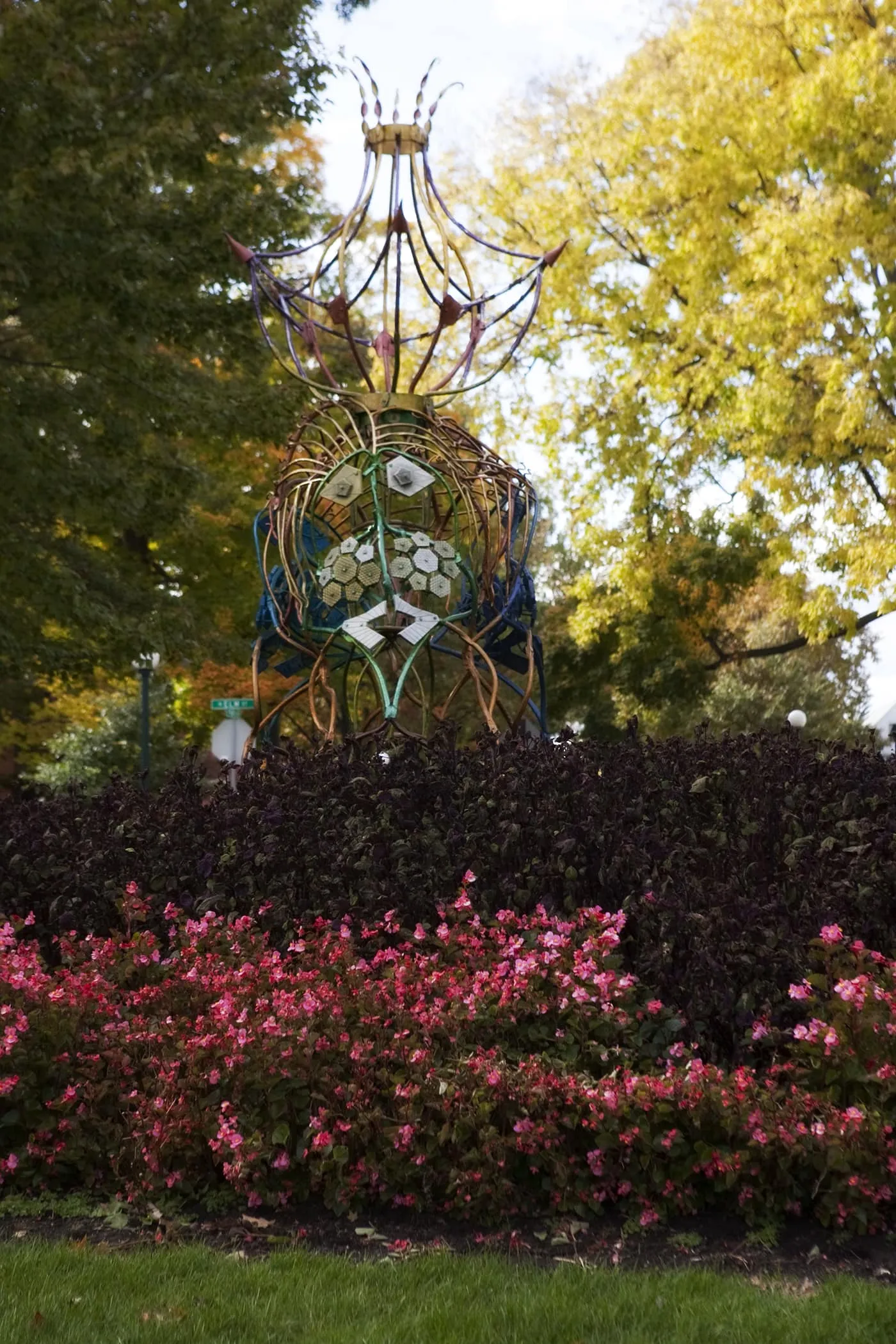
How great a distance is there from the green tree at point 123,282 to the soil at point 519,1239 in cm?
1003

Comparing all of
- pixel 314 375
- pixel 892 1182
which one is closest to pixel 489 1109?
pixel 892 1182

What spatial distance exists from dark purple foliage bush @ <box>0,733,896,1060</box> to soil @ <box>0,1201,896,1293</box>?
0.83m

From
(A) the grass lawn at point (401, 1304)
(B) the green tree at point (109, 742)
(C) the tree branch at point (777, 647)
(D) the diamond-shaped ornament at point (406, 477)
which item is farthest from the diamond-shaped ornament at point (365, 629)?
(B) the green tree at point (109, 742)

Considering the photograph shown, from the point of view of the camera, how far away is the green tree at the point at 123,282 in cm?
1291

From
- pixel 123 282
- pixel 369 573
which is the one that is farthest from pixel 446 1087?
pixel 123 282

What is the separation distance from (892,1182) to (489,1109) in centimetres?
133

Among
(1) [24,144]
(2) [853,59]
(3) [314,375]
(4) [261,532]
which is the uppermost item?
(2) [853,59]

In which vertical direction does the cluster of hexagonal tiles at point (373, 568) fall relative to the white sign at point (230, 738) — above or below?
below

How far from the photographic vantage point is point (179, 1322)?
12.7 feet

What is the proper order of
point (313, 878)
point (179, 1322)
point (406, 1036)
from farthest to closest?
point (313, 878)
point (406, 1036)
point (179, 1322)

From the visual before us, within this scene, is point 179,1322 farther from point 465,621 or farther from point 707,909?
point 465,621

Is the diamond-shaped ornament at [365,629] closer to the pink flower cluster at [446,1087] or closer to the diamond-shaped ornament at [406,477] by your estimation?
the diamond-shaped ornament at [406,477]

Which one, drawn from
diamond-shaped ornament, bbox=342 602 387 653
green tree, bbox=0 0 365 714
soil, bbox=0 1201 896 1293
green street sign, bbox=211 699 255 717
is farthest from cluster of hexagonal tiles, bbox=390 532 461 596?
green street sign, bbox=211 699 255 717

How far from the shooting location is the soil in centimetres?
445
